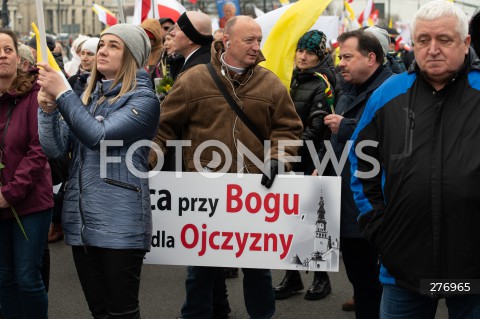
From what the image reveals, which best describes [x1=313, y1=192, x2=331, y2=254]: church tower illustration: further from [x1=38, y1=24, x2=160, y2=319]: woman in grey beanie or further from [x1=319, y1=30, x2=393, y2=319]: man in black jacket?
[x1=38, y1=24, x2=160, y2=319]: woman in grey beanie

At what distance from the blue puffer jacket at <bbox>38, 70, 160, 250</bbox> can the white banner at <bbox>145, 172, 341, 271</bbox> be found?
0.82m

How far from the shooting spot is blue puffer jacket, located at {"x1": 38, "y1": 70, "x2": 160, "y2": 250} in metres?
4.00

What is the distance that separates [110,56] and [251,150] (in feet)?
4.08

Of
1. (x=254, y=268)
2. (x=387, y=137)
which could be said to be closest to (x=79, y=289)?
(x=254, y=268)

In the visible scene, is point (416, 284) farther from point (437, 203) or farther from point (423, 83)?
point (423, 83)

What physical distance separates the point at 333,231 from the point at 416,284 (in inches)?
62.1

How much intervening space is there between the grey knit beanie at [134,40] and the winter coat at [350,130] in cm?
140

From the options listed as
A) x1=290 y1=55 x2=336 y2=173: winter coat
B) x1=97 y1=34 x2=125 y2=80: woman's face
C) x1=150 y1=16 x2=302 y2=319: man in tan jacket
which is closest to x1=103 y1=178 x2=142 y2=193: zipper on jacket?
x1=97 y1=34 x2=125 y2=80: woman's face

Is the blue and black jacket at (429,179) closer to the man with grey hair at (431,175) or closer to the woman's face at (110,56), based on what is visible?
the man with grey hair at (431,175)

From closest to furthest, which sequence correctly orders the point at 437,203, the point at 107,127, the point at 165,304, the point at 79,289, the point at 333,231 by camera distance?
the point at 437,203
the point at 107,127
the point at 333,231
the point at 165,304
the point at 79,289

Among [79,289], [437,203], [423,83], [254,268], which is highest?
[423,83]

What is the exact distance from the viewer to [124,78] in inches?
166

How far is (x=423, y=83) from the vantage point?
342 cm

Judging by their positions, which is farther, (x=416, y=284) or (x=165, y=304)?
(x=165, y=304)
